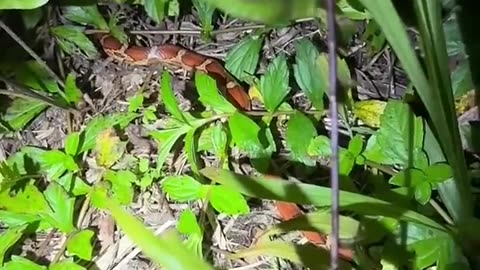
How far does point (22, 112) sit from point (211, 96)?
42 cm

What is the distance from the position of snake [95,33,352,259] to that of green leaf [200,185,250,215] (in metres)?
0.23

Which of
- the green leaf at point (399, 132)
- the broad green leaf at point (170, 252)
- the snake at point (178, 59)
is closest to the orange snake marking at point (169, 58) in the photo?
the snake at point (178, 59)

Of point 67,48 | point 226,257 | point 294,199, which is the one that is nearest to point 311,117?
point 226,257

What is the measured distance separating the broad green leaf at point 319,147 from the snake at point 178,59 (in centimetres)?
19

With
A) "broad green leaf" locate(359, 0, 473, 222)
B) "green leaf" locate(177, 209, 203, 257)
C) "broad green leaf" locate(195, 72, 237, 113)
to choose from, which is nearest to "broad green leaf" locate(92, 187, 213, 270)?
"broad green leaf" locate(359, 0, 473, 222)

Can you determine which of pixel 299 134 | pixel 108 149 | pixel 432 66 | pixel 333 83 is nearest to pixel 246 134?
pixel 299 134

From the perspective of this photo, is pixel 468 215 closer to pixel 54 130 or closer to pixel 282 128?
pixel 282 128

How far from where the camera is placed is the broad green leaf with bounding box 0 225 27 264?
4.42 feet

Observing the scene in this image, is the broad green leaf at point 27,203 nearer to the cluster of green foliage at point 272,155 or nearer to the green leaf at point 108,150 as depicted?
the cluster of green foliage at point 272,155

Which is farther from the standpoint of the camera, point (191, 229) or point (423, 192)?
point (191, 229)

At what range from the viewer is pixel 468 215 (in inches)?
45.7

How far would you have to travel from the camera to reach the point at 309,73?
142cm

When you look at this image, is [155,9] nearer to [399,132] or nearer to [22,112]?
[22,112]

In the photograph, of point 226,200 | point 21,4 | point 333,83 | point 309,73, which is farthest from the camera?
point 309,73
